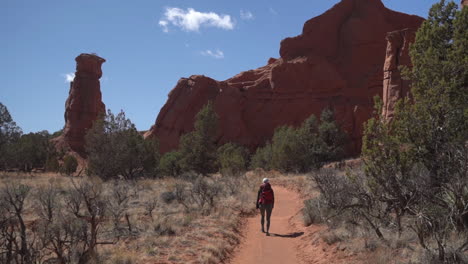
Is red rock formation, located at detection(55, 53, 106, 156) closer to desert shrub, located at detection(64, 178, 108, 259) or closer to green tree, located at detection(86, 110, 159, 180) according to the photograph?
green tree, located at detection(86, 110, 159, 180)

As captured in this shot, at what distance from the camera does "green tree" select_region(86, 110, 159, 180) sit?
94.1 feet

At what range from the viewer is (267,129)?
187ft

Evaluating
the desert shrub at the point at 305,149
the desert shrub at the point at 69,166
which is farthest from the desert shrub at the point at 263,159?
the desert shrub at the point at 69,166

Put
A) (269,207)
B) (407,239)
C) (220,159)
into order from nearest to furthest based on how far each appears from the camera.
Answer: (407,239)
(269,207)
(220,159)

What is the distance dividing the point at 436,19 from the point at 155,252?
10127mm

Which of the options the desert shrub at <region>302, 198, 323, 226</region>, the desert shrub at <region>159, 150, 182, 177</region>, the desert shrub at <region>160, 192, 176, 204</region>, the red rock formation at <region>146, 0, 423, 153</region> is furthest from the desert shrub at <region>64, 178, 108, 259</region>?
the red rock formation at <region>146, 0, 423, 153</region>

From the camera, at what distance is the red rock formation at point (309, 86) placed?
5191cm

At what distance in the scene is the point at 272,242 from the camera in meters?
9.51

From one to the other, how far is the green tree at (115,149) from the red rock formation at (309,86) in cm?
2596

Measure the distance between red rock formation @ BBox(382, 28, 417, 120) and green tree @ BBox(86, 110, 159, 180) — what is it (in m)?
23.2

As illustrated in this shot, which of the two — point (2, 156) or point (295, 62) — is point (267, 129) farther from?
point (2, 156)

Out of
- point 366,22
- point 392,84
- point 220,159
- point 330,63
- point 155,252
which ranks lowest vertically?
point 155,252

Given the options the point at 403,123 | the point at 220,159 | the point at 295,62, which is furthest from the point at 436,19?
the point at 295,62

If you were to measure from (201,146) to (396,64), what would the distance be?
67.8ft
